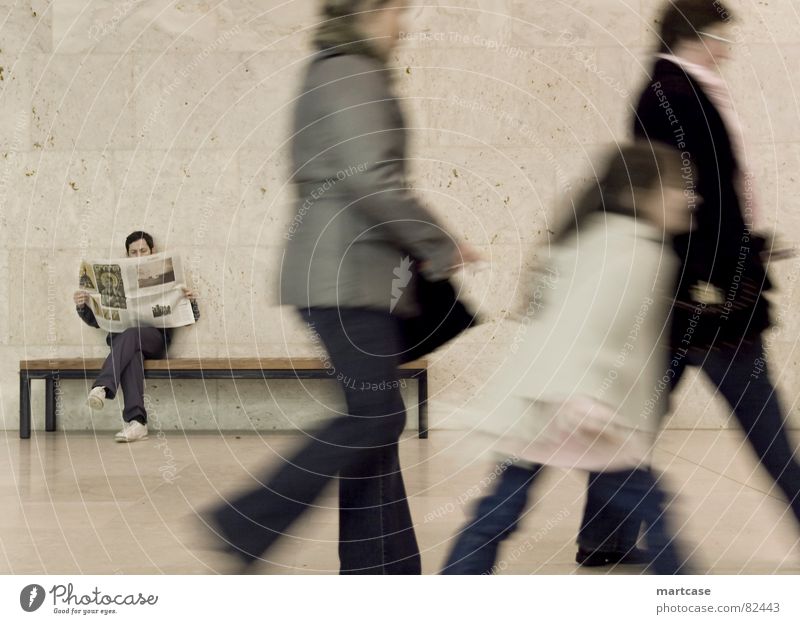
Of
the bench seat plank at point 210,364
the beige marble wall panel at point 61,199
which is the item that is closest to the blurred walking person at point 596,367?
the bench seat plank at point 210,364

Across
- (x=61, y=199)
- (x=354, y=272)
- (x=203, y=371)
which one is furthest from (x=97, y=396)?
(x=354, y=272)

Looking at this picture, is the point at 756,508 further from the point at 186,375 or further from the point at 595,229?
Answer: the point at 186,375

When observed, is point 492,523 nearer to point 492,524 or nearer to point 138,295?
point 492,524

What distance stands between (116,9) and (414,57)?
1.38m

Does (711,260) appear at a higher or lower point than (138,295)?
higher

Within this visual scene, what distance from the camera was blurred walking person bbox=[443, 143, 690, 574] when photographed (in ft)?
6.14

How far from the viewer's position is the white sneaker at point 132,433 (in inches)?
157

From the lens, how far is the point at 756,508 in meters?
2.79

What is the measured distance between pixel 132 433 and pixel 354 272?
2.49m

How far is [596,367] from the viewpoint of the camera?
1922 mm

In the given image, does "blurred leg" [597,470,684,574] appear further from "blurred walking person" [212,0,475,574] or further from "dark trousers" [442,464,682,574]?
"blurred walking person" [212,0,475,574]

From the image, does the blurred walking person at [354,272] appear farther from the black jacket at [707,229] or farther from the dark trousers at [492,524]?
the black jacket at [707,229]
